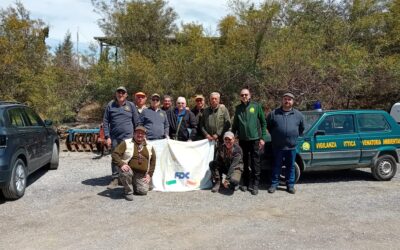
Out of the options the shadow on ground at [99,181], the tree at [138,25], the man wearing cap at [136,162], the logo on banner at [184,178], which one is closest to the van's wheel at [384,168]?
the logo on banner at [184,178]

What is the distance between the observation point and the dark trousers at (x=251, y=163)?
266 inches

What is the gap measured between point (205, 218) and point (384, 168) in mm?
4397

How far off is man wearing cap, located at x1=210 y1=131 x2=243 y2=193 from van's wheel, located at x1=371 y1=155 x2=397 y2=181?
10.0 ft

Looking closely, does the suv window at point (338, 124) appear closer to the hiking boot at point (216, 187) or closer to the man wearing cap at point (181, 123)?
the hiking boot at point (216, 187)

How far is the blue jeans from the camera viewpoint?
6723 millimetres

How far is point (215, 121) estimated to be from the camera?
7020 millimetres

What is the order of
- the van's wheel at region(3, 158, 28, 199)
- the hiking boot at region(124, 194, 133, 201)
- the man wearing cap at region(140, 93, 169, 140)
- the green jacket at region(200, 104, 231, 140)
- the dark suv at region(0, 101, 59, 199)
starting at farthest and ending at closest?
the man wearing cap at region(140, 93, 169, 140) < the green jacket at region(200, 104, 231, 140) < the hiking boot at region(124, 194, 133, 201) < the van's wheel at region(3, 158, 28, 199) < the dark suv at region(0, 101, 59, 199)

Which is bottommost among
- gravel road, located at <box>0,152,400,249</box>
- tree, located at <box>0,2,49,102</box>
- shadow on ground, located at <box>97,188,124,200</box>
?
gravel road, located at <box>0,152,400,249</box>

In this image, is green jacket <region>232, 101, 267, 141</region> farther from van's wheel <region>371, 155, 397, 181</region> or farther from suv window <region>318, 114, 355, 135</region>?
van's wheel <region>371, 155, 397, 181</region>

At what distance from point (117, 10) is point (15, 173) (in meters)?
13.7

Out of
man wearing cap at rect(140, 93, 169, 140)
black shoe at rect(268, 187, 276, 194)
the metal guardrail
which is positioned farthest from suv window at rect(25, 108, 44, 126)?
black shoe at rect(268, 187, 276, 194)

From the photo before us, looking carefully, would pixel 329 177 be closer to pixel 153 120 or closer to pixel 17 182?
pixel 153 120

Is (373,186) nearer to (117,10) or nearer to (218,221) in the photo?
(218,221)

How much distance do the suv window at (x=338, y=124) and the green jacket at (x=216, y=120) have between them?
6.36 ft
